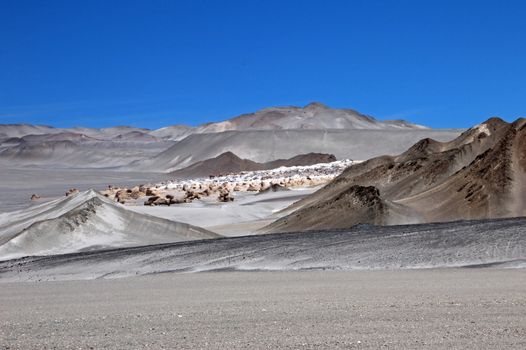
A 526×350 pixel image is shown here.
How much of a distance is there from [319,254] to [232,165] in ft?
293

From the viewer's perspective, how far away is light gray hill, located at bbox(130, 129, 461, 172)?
11281 centimetres

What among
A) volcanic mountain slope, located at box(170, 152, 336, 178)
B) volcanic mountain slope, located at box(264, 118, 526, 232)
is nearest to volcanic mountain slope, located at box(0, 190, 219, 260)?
volcanic mountain slope, located at box(264, 118, 526, 232)

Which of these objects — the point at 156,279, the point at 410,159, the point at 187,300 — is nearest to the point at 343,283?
the point at 187,300

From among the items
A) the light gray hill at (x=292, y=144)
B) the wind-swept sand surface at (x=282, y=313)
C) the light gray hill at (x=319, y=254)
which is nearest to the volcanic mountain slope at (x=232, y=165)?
the light gray hill at (x=292, y=144)

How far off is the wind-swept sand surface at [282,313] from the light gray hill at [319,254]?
4.79 feet

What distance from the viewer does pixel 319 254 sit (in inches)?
554

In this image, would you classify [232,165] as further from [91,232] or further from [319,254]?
[319,254]

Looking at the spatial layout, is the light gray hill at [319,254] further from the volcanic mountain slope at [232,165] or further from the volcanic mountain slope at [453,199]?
the volcanic mountain slope at [232,165]

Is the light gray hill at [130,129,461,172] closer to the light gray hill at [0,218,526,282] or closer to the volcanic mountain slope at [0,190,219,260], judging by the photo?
the volcanic mountain slope at [0,190,219,260]

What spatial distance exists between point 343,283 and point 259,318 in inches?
128

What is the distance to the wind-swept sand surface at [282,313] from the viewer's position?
20.8 feet

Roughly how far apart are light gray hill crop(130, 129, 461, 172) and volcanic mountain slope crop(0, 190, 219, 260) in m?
87.2

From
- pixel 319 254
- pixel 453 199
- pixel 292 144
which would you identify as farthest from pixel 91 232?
pixel 292 144

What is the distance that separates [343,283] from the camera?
1051 centimetres
